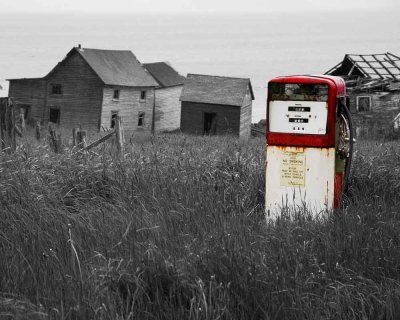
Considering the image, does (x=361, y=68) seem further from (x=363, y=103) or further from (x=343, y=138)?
(x=343, y=138)

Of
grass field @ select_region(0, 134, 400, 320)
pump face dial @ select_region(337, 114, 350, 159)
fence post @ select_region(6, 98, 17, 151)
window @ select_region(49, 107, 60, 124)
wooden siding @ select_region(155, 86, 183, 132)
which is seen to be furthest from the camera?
wooden siding @ select_region(155, 86, 183, 132)

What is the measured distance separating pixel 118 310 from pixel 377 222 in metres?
2.40

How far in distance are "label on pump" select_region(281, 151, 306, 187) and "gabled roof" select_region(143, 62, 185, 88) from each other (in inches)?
1853

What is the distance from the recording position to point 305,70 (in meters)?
142

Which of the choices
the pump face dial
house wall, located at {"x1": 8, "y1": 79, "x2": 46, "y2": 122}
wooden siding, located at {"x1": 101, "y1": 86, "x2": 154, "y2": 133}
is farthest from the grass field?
house wall, located at {"x1": 8, "y1": 79, "x2": 46, "y2": 122}

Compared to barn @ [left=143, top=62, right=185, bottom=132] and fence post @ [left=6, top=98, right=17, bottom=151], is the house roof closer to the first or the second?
barn @ [left=143, top=62, right=185, bottom=132]

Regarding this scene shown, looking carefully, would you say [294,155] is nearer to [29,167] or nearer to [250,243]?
[250,243]

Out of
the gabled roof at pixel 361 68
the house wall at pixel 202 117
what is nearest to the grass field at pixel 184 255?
the gabled roof at pixel 361 68

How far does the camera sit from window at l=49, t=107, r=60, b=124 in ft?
162

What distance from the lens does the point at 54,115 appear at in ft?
162

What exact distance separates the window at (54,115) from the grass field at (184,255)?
4229cm

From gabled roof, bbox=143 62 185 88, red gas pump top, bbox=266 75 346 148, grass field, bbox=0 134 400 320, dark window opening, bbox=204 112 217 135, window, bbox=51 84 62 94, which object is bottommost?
grass field, bbox=0 134 400 320

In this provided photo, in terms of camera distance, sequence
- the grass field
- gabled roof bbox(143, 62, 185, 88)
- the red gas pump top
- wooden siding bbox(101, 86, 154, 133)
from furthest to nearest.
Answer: gabled roof bbox(143, 62, 185, 88) → wooden siding bbox(101, 86, 154, 133) → the red gas pump top → the grass field

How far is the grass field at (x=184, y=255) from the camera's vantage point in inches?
176
